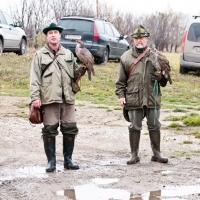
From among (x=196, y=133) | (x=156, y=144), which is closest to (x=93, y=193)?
(x=156, y=144)

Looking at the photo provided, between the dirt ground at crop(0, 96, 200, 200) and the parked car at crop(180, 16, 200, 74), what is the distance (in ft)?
29.2

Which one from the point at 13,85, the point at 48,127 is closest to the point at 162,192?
the point at 48,127

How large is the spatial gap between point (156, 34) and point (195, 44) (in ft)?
129

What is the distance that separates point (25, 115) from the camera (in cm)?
1117

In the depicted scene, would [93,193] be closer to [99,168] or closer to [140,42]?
[99,168]

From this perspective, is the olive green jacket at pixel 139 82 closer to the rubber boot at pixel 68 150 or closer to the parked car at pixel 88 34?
the rubber boot at pixel 68 150

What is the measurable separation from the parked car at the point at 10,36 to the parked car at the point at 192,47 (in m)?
6.09

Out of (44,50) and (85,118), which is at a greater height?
(44,50)

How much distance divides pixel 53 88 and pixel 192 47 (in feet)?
41.9

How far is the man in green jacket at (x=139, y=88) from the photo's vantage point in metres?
7.07

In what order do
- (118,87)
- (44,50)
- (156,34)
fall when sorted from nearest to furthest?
1. (44,50)
2. (118,87)
3. (156,34)

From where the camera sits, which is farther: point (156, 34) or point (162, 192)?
point (156, 34)

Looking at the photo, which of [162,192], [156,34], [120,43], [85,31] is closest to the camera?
[162,192]

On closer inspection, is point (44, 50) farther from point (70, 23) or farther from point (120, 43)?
point (120, 43)
